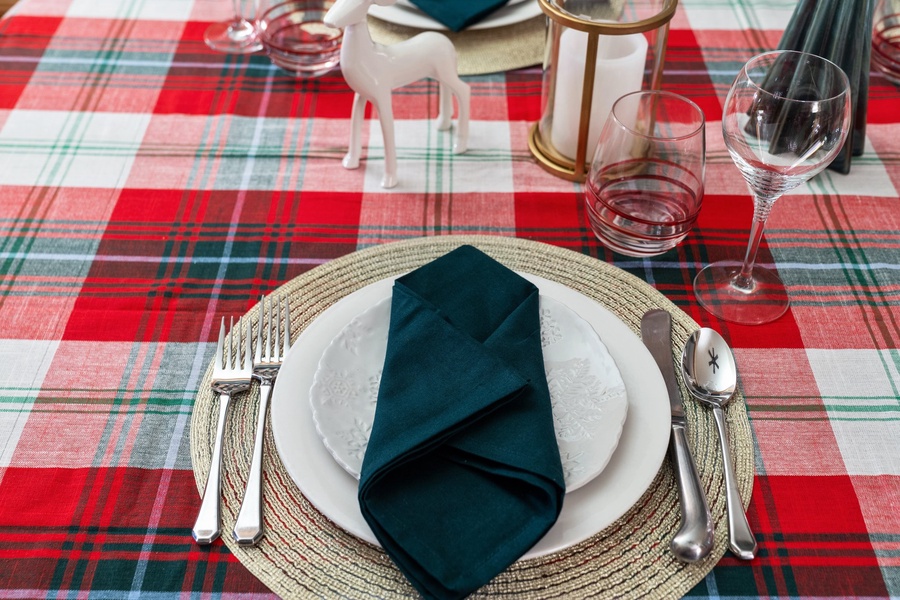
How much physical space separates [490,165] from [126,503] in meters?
0.63

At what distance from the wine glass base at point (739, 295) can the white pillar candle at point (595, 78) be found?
24cm

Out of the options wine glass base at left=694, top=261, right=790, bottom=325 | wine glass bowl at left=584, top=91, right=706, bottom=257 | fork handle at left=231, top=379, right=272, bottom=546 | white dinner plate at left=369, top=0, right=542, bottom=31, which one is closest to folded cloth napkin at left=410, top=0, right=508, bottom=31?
white dinner plate at left=369, top=0, right=542, bottom=31

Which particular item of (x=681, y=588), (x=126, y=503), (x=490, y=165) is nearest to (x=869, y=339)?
(x=681, y=588)

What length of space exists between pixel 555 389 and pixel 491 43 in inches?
30.1

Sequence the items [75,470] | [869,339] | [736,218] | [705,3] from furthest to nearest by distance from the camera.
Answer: [705,3]
[736,218]
[869,339]
[75,470]

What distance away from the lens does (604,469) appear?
2.04ft

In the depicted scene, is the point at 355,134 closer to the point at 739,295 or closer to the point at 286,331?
the point at 286,331

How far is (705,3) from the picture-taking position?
1.37 metres

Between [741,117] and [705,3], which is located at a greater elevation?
[741,117]

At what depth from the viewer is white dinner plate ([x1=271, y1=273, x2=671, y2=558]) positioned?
59 cm

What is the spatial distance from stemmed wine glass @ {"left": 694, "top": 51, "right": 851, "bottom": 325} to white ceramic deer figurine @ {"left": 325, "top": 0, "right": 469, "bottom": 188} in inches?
14.8

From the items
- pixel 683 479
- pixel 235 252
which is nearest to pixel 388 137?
pixel 235 252

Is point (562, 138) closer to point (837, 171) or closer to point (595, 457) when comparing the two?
point (837, 171)

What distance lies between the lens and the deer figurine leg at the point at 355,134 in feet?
3.30
